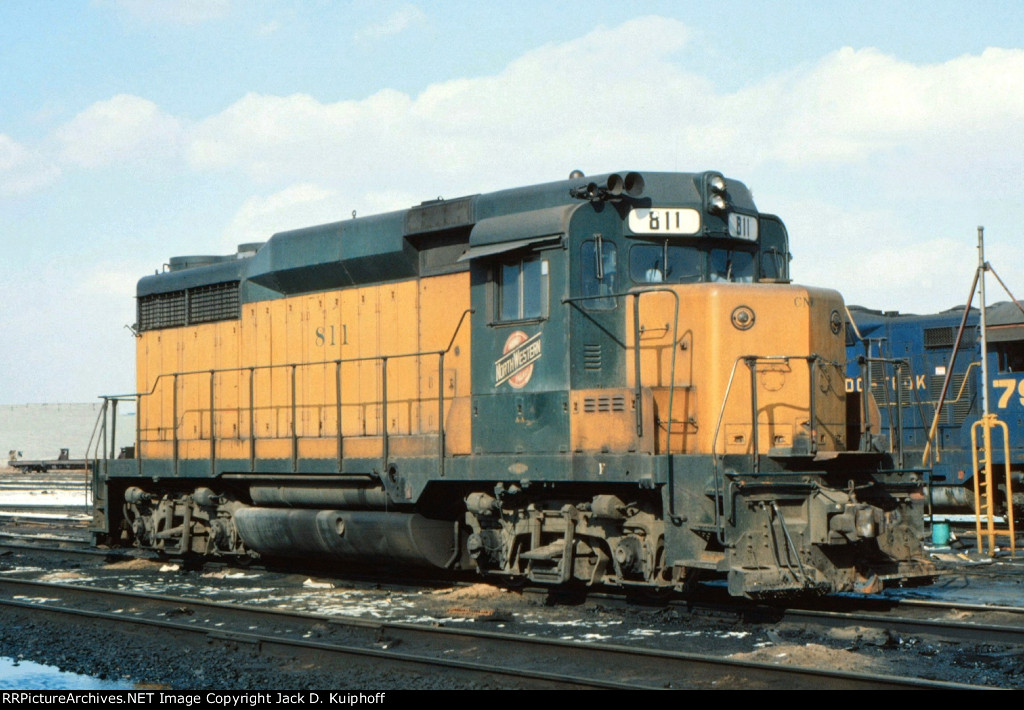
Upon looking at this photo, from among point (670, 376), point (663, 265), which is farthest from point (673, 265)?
point (670, 376)

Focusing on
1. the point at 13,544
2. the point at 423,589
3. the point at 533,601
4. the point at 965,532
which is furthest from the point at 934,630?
the point at 13,544

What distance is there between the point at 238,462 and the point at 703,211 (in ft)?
20.7

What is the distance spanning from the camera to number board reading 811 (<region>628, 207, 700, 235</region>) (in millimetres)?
9641

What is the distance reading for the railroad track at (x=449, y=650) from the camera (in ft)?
22.3

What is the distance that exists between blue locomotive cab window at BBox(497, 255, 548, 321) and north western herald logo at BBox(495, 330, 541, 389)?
0.20 m

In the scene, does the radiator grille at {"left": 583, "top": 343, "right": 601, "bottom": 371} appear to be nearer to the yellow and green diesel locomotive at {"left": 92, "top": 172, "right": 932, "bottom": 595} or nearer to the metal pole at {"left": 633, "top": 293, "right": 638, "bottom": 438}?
the yellow and green diesel locomotive at {"left": 92, "top": 172, "right": 932, "bottom": 595}

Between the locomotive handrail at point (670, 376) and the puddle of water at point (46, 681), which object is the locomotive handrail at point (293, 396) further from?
Answer: the puddle of water at point (46, 681)

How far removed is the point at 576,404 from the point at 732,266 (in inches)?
75.2

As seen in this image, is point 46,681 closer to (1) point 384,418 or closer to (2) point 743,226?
(1) point 384,418

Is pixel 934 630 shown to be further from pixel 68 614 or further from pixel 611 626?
pixel 68 614

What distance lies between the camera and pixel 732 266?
994cm

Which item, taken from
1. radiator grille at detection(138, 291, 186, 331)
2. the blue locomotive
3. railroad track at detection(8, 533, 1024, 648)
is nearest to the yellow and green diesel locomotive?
railroad track at detection(8, 533, 1024, 648)

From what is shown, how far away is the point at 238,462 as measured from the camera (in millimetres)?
12891

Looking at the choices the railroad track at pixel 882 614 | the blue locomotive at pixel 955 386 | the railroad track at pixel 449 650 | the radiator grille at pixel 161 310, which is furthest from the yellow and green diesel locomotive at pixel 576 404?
the blue locomotive at pixel 955 386
